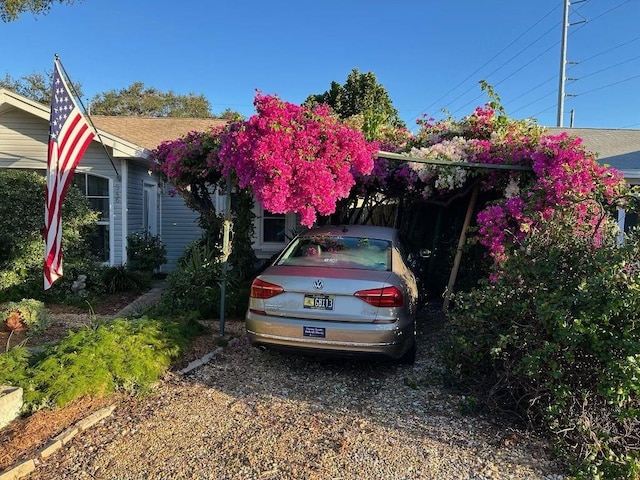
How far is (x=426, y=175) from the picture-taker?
22.5ft

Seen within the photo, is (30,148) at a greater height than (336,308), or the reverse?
(30,148)

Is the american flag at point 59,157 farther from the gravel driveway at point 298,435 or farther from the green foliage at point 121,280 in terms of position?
the green foliage at point 121,280

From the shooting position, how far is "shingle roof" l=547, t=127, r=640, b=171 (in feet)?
35.7

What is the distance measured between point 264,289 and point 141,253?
22.6 ft

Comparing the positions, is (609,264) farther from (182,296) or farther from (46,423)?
(182,296)

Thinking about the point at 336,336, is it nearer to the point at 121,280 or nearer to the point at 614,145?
the point at 121,280

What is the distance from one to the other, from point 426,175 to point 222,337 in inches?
145

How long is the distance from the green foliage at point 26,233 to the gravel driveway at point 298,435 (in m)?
5.65

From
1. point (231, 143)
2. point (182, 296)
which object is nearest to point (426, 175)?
point (231, 143)

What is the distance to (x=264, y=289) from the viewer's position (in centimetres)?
473

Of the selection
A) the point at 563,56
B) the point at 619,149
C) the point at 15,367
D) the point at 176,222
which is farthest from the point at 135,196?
the point at 563,56

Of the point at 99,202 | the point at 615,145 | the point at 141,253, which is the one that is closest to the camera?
the point at 99,202

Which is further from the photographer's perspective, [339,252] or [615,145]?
[615,145]

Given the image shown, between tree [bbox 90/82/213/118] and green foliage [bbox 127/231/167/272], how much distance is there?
33.7m
